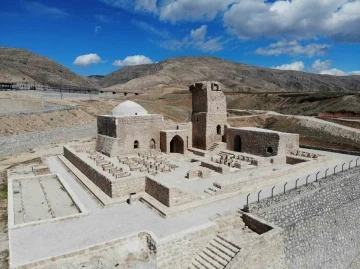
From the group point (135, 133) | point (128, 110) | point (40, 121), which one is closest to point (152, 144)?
point (135, 133)

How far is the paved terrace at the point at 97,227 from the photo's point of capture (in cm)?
858

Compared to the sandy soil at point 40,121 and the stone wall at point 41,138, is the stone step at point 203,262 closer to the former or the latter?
the stone wall at point 41,138

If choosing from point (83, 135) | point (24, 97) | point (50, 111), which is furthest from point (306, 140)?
point (24, 97)

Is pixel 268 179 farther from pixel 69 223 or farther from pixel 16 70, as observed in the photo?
pixel 16 70

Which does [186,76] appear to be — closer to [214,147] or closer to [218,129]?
[218,129]

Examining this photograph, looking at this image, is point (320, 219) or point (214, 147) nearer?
point (320, 219)

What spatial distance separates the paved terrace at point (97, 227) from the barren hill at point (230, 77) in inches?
3955

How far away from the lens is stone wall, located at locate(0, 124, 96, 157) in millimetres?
21656

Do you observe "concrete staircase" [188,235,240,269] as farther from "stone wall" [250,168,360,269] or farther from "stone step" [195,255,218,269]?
"stone wall" [250,168,360,269]

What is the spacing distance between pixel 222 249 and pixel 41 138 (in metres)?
19.9

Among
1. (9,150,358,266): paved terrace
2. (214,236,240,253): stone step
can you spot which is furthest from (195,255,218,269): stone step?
(9,150,358,266): paved terrace

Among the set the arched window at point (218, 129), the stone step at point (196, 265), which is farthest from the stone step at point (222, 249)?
the arched window at point (218, 129)

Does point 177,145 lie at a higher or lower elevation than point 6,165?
higher

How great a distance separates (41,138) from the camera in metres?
24.3
